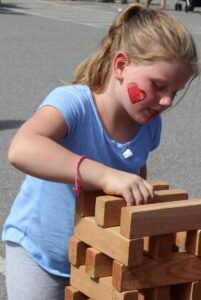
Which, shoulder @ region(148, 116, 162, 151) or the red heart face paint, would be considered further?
shoulder @ region(148, 116, 162, 151)

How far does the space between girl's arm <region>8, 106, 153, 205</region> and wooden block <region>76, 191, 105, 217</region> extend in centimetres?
3

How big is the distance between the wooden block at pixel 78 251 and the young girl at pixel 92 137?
147 mm

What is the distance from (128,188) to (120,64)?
19.0 inches

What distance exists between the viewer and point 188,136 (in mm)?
8000

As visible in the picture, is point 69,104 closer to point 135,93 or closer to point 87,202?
point 135,93

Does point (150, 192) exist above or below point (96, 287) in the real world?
above

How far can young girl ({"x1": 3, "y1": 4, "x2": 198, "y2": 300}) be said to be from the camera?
237cm

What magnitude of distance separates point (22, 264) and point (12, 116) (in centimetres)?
599

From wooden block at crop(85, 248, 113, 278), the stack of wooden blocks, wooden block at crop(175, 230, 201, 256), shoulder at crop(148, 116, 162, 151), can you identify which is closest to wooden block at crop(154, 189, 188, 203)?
the stack of wooden blocks

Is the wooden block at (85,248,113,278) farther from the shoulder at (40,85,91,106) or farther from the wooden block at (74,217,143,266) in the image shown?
the shoulder at (40,85,91,106)

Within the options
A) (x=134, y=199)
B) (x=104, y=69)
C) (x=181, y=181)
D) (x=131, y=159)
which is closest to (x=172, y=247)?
(x=134, y=199)

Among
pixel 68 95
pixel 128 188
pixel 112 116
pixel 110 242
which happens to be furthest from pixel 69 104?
pixel 110 242

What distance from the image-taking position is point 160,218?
219cm

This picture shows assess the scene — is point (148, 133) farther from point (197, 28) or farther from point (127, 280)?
point (197, 28)
